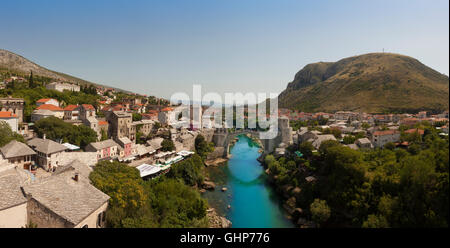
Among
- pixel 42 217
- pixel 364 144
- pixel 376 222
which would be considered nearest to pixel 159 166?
pixel 42 217

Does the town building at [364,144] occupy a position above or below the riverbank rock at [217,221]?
above

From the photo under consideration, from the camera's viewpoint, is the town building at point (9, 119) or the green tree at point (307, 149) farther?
the green tree at point (307, 149)

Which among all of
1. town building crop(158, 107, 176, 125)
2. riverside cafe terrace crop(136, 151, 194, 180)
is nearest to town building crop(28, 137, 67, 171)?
riverside cafe terrace crop(136, 151, 194, 180)

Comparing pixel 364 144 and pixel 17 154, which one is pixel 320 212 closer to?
pixel 364 144

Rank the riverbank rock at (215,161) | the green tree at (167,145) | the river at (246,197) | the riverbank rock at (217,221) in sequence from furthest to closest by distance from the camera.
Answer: the riverbank rock at (215,161)
the green tree at (167,145)
the river at (246,197)
the riverbank rock at (217,221)

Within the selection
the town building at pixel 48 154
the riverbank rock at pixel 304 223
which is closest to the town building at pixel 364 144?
the riverbank rock at pixel 304 223

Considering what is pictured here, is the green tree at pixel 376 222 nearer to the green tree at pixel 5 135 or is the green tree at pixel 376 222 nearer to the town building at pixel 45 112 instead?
the green tree at pixel 5 135
